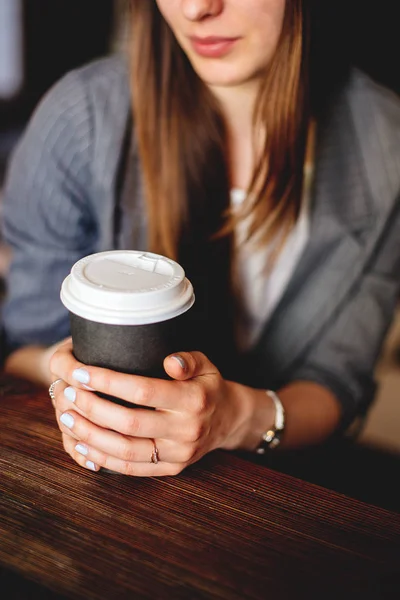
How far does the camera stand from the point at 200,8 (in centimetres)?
95

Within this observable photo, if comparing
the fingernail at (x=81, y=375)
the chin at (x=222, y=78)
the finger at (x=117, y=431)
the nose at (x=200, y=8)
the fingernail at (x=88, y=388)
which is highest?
the nose at (x=200, y=8)

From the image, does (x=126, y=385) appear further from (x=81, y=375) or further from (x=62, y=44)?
(x=62, y=44)

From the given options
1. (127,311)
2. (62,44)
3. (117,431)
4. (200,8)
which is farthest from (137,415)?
(62,44)

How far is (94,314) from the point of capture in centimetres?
60

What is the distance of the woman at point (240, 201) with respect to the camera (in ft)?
3.82

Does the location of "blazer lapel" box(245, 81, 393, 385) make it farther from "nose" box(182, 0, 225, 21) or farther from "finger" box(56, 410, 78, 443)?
"finger" box(56, 410, 78, 443)

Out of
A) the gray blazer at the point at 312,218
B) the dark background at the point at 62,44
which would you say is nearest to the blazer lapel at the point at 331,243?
the gray blazer at the point at 312,218

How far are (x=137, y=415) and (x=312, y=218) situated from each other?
0.76m

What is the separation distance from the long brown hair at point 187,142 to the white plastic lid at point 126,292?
0.55 meters

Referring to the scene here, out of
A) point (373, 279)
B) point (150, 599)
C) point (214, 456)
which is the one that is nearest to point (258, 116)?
point (373, 279)

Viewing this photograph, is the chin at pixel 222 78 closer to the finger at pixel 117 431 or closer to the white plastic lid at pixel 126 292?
the white plastic lid at pixel 126 292

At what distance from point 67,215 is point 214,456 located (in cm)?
72

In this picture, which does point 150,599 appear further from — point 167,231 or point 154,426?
point 167,231

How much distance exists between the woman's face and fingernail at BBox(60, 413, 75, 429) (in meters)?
0.67
